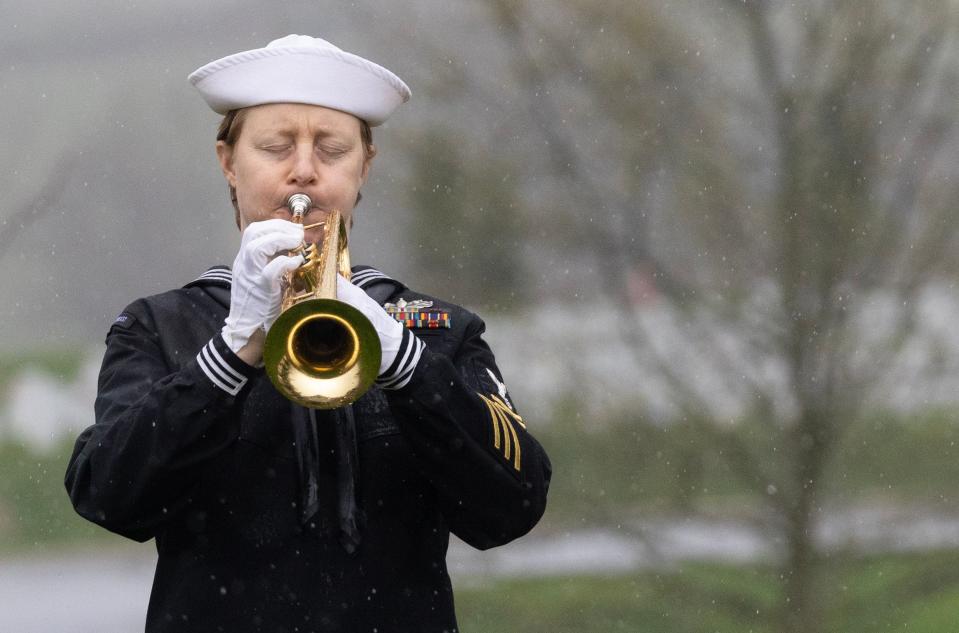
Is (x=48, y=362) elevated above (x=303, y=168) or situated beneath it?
elevated above

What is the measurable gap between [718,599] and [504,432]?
7.88 ft

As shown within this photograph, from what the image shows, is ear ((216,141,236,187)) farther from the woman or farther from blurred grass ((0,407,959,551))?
blurred grass ((0,407,959,551))

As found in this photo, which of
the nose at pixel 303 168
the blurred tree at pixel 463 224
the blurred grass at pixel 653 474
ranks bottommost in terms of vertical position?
the nose at pixel 303 168

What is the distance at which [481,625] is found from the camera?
4367 mm

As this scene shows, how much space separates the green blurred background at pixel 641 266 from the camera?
13.7ft

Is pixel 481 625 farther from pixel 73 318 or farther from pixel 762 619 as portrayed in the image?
pixel 73 318

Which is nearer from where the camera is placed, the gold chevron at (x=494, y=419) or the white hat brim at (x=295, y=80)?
the gold chevron at (x=494, y=419)

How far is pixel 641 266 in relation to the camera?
13.9 feet

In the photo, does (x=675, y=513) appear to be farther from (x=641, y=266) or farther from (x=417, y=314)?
(x=417, y=314)

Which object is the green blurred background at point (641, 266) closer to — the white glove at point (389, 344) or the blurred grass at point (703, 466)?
the blurred grass at point (703, 466)

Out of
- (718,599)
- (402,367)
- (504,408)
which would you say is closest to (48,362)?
(718,599)

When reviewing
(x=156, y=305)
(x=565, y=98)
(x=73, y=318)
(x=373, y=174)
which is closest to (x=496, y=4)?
(x=565, y=98)

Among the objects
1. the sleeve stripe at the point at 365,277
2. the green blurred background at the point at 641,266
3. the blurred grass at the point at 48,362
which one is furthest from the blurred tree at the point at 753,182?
the sleeve stripe at the point at 365,277

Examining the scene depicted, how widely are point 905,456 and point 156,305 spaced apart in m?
2.68
